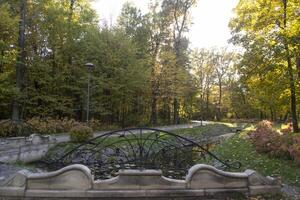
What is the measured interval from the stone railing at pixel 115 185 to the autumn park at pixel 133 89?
0.26 feet

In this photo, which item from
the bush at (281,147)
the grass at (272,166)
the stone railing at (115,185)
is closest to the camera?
the stone railing at (115,185)

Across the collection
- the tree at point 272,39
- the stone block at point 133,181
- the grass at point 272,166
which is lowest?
the grass at point 272,166

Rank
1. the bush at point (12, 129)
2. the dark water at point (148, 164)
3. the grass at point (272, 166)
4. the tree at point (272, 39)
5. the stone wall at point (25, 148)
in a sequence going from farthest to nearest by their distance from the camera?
the bush at point (12, 129) → the tree at point (272, 39) → the stone wall at point (25, 148) → the grass at point (272, 166) → the dark water at point (148, 164)

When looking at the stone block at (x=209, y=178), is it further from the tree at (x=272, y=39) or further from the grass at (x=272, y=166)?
the tree at (x=272, y=39)

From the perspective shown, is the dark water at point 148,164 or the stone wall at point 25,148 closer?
the dark water at point 148,164

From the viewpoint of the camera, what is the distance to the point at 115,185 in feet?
17.5

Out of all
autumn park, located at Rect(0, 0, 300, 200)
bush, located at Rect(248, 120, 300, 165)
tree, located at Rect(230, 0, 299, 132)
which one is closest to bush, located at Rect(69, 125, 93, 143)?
autumn park, located at Rect(0, 0, 300, 200)

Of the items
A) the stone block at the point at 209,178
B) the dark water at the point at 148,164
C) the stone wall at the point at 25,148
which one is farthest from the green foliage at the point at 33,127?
the stone block at the point at 209,178

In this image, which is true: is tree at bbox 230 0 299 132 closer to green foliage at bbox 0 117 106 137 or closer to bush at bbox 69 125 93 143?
bush at bbox 69 125 93 143

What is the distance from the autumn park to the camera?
835 cm

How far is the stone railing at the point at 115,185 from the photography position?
5242 mm

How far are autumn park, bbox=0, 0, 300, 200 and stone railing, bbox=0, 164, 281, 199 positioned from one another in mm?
80

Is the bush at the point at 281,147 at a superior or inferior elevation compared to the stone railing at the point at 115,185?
superior

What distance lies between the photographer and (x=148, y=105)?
99.4 ft
